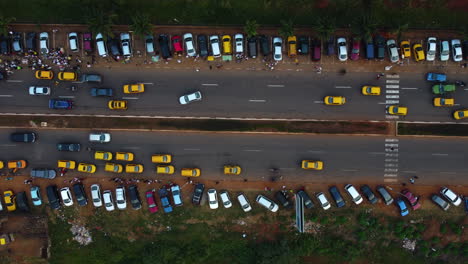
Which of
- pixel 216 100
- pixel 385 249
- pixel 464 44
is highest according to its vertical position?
pixel 464 44

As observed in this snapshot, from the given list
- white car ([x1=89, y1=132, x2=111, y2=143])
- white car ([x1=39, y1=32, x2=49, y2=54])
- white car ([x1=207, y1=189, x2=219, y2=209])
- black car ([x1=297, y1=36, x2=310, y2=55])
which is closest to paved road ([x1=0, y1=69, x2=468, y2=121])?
black car ([x1=297, y1=36, x2=310, y2=55])

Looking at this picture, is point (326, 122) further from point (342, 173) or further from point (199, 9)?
point (199, 9)

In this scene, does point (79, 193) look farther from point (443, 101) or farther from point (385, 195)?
point (443, 101)

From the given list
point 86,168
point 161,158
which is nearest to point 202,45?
point 161,158

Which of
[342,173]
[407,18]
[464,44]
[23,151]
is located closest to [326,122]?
[342,173]

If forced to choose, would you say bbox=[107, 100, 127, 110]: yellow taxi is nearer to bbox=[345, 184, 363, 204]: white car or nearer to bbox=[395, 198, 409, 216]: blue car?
bbox=[345, 184, 363, 204]: white car

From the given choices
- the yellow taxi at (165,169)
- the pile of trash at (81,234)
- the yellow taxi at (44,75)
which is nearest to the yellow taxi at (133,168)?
the yellow taxi at (165,169)
